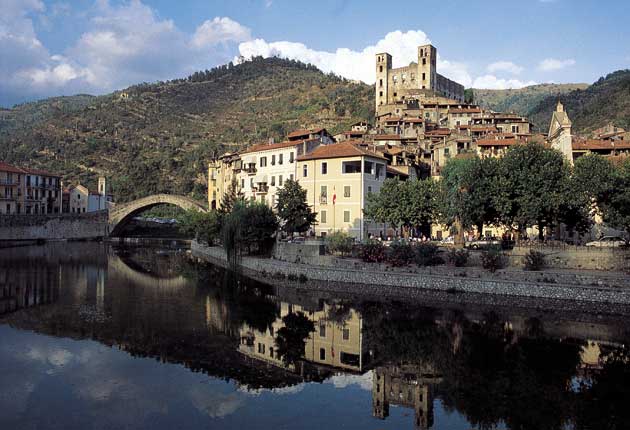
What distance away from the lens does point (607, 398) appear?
1652cm

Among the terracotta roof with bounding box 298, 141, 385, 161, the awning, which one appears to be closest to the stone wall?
the awning

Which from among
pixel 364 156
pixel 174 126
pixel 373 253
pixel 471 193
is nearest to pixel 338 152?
Answer: pixel 364 156

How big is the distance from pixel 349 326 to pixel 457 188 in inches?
670

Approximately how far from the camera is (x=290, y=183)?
46.2 meters

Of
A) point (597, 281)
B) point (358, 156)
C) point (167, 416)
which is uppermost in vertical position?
point (358, 156)

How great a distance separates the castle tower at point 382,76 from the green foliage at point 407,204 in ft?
256

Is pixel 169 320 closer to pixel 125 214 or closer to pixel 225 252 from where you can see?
pixel 225 252

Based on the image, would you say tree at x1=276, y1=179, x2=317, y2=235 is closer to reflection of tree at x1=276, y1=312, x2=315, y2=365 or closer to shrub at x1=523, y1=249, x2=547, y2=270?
reflection of tree at x1=276, y1=312, x2=315, y2=365

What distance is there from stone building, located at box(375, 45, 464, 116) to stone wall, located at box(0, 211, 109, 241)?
6083 centimetres

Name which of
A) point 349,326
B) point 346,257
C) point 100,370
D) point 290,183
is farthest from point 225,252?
point 100,370

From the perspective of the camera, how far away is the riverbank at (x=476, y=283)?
27766 mm

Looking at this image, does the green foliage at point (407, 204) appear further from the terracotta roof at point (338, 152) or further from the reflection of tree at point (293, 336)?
the reflection of tree at point (293, 336)

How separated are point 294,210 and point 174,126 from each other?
115737mm

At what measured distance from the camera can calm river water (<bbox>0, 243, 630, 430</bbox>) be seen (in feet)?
49.1
